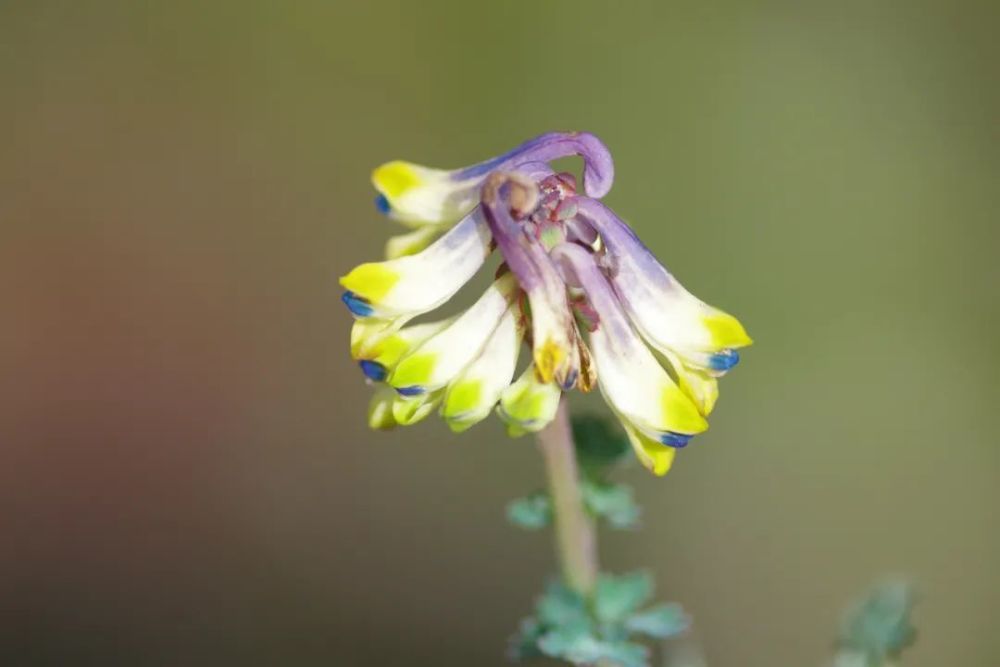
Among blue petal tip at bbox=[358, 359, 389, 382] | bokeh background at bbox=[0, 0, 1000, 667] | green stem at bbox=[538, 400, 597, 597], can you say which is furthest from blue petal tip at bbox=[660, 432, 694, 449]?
bokeh background at bbox=[0, 0, 1000, 667]

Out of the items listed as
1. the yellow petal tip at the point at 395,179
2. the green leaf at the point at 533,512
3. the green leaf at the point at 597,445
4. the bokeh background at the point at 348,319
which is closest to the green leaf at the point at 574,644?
the green leaf at the point at 533,512

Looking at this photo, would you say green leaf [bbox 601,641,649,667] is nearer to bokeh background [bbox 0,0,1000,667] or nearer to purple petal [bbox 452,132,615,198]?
purple petal [bbox 452,132,615,198]

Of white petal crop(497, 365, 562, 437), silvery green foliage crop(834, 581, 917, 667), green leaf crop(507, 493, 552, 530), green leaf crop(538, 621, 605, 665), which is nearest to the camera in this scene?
white petal crop(497, 365, 562, 437)

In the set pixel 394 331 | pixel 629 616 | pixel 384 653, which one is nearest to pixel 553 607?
pixel 629 616

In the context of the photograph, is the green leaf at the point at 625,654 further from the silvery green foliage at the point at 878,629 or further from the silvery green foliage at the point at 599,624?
the silvery green foliage at the point at 878,629

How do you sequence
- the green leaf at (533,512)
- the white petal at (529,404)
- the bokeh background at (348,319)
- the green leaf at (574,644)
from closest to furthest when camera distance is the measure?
the white petal at (529,404)
the green leaf at (574,644)
the green leaf at (533,512)
the bokeh background at (348,319)

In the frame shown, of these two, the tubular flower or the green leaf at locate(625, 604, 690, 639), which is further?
the green leaf at locate(625, 604, 690, 639)

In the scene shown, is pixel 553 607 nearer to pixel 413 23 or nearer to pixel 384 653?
pixel 384 653
